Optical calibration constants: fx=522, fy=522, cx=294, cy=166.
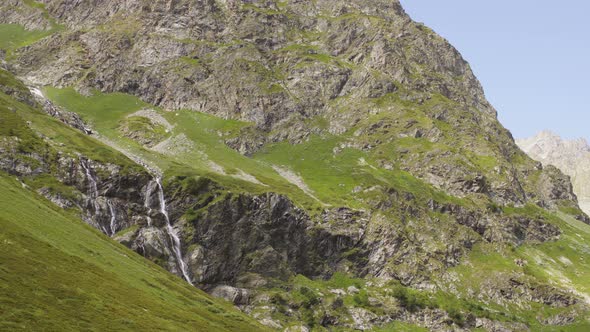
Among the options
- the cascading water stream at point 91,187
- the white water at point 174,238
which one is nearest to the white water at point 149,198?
the white water at point 174,238

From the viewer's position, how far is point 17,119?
5714 inches

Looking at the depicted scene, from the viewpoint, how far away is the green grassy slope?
1852 inches

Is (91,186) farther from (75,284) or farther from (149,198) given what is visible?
(75,284)

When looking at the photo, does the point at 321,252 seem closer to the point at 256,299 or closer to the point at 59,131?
the point at 256,299

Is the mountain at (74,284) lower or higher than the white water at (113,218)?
higher

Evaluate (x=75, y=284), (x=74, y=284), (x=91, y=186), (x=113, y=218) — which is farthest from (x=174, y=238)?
(x=74, y=284)

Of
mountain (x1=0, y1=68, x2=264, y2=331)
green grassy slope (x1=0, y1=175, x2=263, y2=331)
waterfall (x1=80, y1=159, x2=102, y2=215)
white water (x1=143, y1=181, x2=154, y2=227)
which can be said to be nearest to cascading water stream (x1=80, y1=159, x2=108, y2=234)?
waterfall (x1=80, y1=159, x2=102, y2=215)

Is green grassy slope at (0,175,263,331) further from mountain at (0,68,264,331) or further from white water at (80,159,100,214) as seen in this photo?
white water at (80,159,100,214)

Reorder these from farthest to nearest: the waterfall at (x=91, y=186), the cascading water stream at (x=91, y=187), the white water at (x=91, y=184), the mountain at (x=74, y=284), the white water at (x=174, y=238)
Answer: the white water at (x=174, y=238) → the white water at (x=91, y=184) → the waterfall at (x=91, y=186) → the cascading water stream at (x=91, y=187) → the mountain at (x=74, y=284)

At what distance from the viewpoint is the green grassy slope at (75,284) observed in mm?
47031

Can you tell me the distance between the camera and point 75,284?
5828 cm

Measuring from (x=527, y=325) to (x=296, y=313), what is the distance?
7891 centimetres

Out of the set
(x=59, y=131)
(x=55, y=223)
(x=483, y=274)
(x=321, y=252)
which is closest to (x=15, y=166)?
(x=59, y=131)

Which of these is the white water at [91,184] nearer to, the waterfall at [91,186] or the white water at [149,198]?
the waterfall at [91,186]
